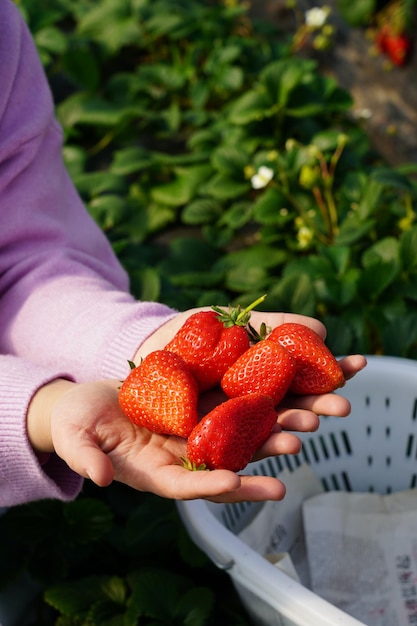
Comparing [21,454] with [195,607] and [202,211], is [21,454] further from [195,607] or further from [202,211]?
[202,211]

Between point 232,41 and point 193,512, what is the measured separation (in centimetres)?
191

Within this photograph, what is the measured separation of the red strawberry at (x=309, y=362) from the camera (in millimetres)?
948

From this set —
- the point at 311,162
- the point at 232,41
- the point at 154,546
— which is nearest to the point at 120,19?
the point at 232,41

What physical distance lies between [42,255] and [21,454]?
383mm

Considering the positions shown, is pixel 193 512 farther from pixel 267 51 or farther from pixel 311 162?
pixel 267 51

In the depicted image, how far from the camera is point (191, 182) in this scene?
2240 mm

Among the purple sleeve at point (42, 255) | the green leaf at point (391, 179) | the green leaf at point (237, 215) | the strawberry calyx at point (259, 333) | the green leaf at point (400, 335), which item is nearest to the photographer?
the strawberry calyx at point (259, 333)

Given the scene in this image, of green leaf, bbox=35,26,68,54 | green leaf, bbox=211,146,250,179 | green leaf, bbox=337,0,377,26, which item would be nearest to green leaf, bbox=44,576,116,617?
green leaf, bbox=211,146,250,179

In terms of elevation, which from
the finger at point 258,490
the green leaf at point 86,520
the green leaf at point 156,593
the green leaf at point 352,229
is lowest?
the green leaf at point 156,593

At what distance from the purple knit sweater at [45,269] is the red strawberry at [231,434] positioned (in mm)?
238

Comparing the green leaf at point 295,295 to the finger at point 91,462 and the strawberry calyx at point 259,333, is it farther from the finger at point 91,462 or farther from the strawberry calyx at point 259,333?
the finger at point 91,462

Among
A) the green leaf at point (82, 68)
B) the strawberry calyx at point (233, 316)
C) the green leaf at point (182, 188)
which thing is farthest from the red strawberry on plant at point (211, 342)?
the green leaf at point (82, 68)

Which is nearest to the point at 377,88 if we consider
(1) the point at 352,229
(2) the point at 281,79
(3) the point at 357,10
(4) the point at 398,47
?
(4) the point at 398,47

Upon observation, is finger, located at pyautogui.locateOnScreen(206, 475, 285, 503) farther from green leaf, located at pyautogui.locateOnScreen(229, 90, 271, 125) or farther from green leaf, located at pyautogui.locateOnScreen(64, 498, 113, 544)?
green leaf, located at pyautogui.locateOnScreen(229, 90, 271, 125)
